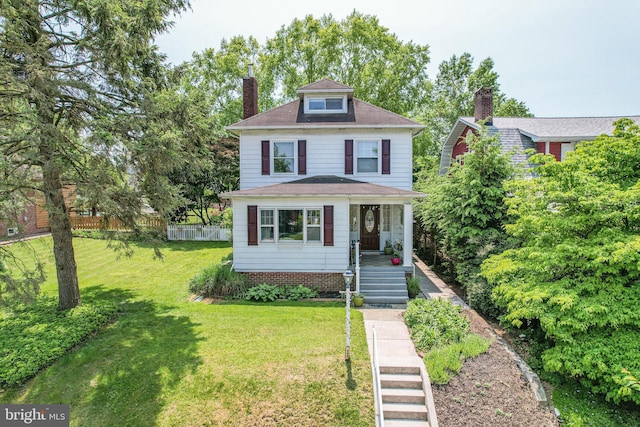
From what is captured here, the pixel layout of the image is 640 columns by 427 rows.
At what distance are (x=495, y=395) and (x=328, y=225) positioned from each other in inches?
292

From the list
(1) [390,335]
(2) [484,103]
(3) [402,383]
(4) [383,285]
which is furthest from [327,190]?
(2) [484,103]

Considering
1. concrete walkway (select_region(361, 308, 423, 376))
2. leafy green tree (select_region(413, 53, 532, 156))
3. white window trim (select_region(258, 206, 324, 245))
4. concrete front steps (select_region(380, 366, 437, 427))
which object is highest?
leafy green tree (select_region(413, 53, 532, 156))

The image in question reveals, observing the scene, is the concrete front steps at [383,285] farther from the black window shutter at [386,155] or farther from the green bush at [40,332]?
the green bush at [40,332]

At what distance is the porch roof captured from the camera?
11867 millimetres

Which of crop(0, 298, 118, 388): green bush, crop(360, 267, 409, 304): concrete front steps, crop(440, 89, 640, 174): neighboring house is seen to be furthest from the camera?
crop(440, 89, 640, 174): neighboring house

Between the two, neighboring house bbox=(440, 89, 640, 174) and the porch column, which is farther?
neighboring house bbox=(440, 89, 640, 174)

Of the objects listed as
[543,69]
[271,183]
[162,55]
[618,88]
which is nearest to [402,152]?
[271,183]

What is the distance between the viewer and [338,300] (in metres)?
11.5

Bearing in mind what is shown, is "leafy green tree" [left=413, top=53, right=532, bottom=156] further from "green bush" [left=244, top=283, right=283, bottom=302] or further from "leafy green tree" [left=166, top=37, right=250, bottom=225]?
"green bush" [left=244, top=283, right=283, bottom=302]

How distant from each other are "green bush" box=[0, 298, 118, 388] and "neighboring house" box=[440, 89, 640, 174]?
47.9 feet

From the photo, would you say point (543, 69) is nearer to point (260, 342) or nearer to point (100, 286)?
point (260, 342)

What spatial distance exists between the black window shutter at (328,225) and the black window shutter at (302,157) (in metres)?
2.92

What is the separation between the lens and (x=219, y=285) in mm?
11961

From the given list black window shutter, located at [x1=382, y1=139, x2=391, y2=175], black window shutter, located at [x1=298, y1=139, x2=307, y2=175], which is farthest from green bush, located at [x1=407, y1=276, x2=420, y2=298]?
black window shutter, located at [x1=298, y1=139, x2=307, y2=175]
